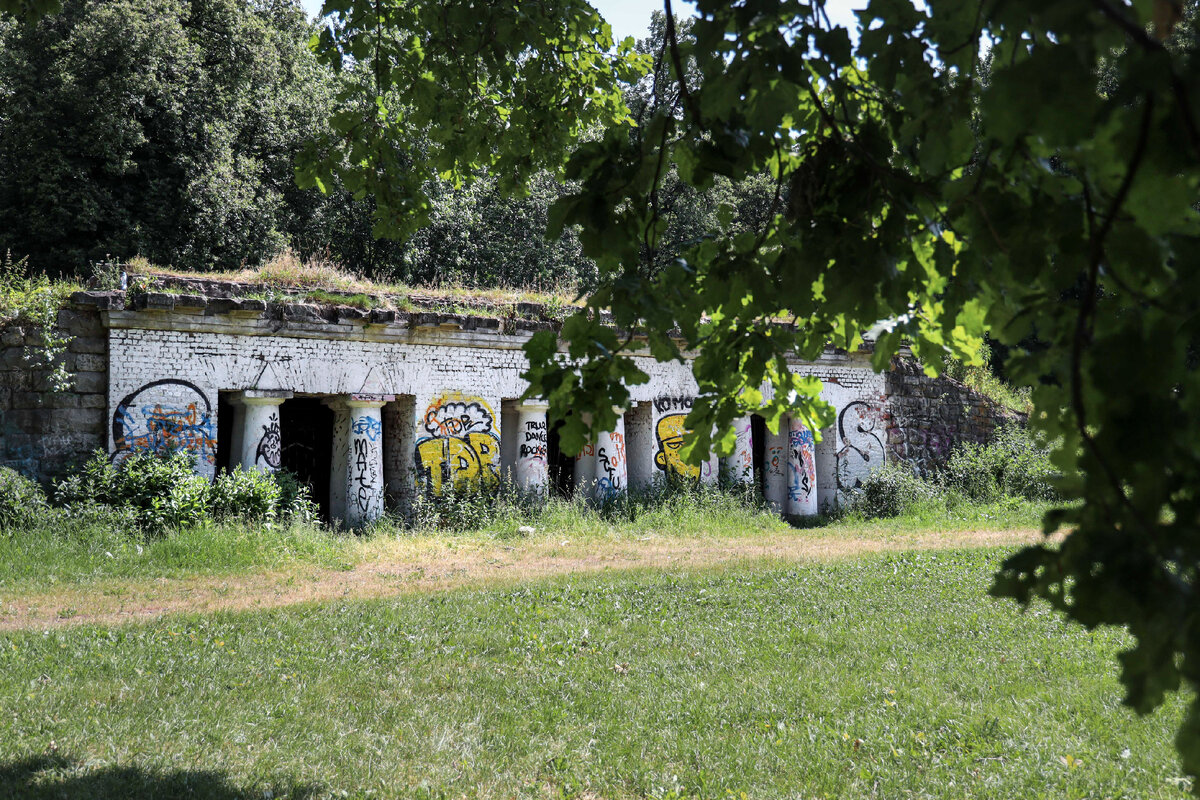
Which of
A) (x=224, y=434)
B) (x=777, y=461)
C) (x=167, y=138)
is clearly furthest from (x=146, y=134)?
(x=777, y=461)

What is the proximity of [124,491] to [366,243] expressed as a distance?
55.8 feet

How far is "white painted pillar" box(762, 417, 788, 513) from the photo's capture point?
1661cm

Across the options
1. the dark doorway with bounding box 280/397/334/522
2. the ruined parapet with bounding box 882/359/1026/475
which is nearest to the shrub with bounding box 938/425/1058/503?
the ruined parapet with bounding box 882/359/1026/475

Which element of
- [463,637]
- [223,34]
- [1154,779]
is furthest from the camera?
[223,34]

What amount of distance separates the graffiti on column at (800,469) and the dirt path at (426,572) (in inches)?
92.9

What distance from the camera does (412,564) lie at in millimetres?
10781

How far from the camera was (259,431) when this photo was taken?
12.3 metres

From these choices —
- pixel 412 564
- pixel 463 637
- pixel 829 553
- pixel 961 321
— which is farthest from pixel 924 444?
pixel 961 321

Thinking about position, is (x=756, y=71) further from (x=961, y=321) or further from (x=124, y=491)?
(x=124, y=491)

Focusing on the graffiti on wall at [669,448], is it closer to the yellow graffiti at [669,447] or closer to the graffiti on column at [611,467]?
the yellow graffiti at [669,447]

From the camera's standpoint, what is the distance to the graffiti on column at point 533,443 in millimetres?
14336

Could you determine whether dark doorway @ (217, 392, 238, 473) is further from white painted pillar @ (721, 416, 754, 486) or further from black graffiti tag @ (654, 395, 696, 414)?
white painted pillar @ (721, 416, 754, 486)

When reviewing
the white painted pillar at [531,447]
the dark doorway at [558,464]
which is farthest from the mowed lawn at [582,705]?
the dark doorway at [558,464]

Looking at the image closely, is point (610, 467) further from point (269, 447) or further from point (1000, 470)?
point (1000, 470)
